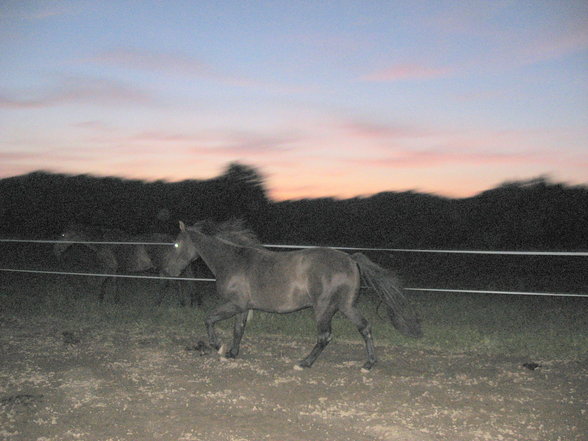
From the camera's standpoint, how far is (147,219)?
2011 cm

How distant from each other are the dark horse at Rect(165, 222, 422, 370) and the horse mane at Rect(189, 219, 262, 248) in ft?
0.47

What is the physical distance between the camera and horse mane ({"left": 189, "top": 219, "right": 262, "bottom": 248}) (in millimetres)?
5641

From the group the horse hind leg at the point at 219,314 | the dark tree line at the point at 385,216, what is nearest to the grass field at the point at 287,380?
the horse hind leg at the point at 219,314

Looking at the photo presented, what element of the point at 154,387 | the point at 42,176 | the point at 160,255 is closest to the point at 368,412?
the point at 154,387

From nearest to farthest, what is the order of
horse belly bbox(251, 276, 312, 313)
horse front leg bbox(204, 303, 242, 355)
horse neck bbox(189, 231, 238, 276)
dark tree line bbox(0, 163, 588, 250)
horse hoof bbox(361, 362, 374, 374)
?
Answer: 1. horse hoof bbox(361, 362, 374, 374)
2. horse belly bbox(251, 276, 312, 313)
3. horse front leg bbox(204, 303, 242, 355)
4. horse neck bbox(189, 231, 238, 276)
5. dark tree line bbox(0, 163, 588, 250)

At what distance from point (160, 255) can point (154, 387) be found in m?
4.89

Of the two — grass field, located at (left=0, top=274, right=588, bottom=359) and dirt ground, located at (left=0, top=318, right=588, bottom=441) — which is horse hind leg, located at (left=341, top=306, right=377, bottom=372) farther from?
grass field, located at (left=0, top=274, right=588, bottom=359)

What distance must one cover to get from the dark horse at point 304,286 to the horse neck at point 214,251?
0.4 inches

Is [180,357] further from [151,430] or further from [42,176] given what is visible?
[42,176]

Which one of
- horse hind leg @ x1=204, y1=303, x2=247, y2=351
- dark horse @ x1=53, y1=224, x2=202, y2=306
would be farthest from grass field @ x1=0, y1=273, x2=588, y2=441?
dark horse @ x1=53, y1=224, x2=202, y2=306

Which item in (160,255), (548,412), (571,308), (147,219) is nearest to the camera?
(548,412)

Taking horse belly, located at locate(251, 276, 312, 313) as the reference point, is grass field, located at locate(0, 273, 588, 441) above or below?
below

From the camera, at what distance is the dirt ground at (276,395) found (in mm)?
3246

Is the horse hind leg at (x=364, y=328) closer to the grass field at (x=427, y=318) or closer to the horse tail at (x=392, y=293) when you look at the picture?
the grass field at (x=427, y=318)
